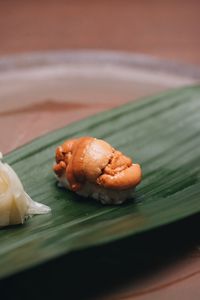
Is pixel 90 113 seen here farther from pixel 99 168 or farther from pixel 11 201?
pixel 11 201

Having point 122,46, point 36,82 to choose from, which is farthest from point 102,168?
point 122,46

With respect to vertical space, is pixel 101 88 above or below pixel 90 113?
above

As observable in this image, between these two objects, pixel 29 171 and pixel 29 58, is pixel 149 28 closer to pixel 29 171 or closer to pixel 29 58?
pixel 29 58

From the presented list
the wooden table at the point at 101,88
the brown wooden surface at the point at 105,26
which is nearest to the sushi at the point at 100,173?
the wooden table at the point at 101,88

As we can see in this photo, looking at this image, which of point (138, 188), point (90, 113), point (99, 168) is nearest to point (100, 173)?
point (99, 168)

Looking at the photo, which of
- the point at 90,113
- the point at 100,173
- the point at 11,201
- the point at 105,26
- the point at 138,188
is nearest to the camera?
the point at 11,201

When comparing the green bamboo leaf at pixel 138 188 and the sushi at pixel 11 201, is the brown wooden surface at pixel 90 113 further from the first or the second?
the sushi at pixel 11 201

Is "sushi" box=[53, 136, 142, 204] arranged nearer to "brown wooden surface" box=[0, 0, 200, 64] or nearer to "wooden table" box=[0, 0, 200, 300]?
"wooden table" box=[0, 0, 200, 300]
